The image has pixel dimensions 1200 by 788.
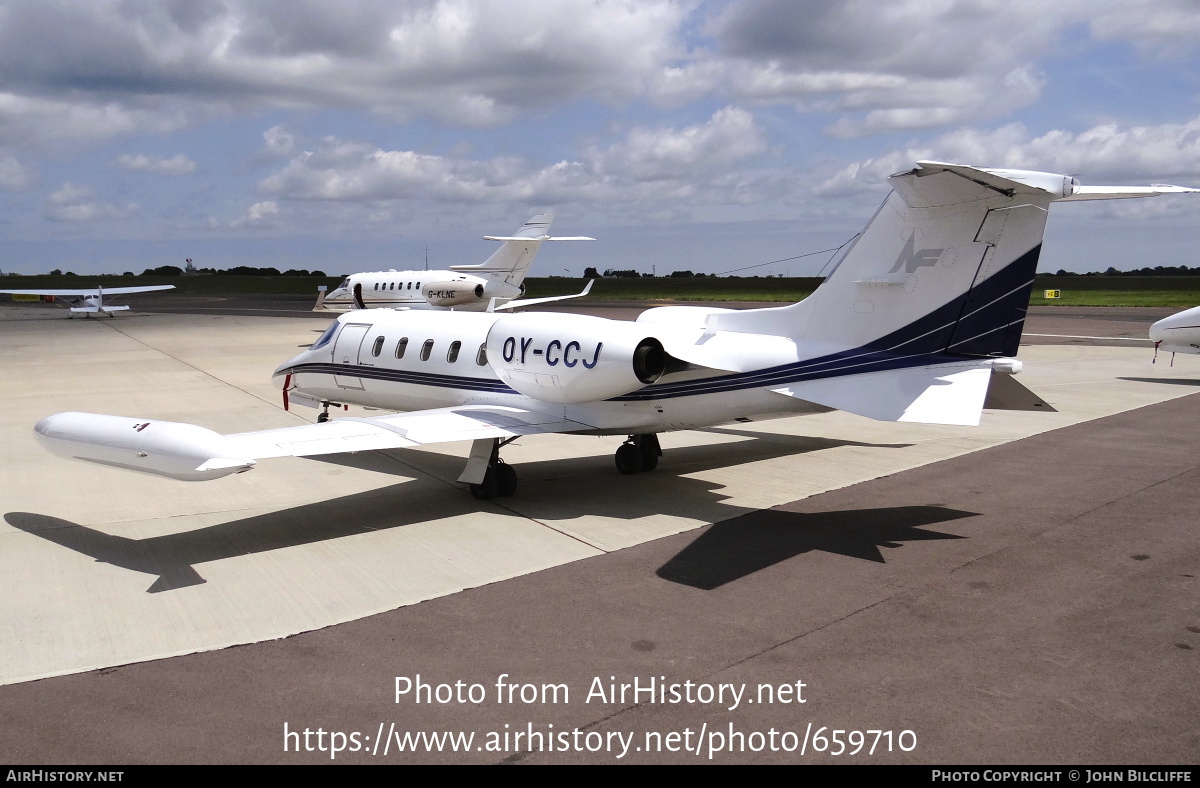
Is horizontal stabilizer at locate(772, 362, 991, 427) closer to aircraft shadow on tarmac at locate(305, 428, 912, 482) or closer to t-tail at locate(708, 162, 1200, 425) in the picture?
t-tail at locate(708, 162, 1200, 425)

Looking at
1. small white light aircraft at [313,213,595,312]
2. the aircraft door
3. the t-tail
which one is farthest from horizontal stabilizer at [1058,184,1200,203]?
small white light aircraft at [313,213,595,312]

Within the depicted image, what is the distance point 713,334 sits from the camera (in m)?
11.0

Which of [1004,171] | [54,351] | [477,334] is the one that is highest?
[1004,171]

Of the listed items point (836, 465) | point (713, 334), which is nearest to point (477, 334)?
point (713, 334)

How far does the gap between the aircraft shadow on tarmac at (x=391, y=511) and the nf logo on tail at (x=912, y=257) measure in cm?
290

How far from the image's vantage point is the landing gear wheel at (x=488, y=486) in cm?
1134

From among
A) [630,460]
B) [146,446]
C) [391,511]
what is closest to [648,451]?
[630,460]

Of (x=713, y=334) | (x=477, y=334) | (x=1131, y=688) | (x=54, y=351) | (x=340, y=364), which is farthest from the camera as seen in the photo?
(x=54, y=351)

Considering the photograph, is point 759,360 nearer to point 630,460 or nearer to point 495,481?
point 630,460

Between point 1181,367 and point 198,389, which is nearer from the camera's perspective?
point 198,389

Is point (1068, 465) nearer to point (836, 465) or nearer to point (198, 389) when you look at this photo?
point (836, 465)

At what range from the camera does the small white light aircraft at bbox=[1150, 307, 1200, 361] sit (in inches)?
887
